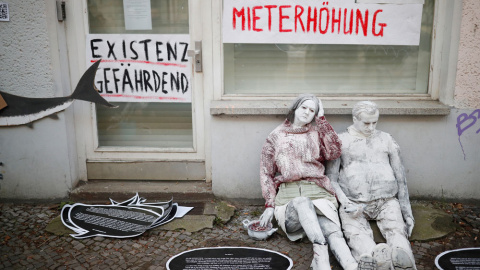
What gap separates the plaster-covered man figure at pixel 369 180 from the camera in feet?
11.8

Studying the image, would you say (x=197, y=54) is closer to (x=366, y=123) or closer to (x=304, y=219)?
(x=366, y=123)

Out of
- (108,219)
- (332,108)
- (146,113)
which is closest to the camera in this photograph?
(108,219)

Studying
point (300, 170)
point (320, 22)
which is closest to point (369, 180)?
point (300, 170)

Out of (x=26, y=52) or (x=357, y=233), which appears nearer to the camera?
(x=357, y=233)

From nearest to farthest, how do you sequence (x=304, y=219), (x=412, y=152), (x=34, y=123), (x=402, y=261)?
(x=402, y=261) → (x=304, y=219) → (x=412, y=152) → (x=34, y=123)

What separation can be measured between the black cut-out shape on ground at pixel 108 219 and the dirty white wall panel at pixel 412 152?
33.8 inches

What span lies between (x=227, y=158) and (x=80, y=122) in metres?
1.79

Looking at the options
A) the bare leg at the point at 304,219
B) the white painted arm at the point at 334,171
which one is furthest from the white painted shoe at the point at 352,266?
the white painted arm at the point at 334,171

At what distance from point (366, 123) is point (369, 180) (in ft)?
1.78

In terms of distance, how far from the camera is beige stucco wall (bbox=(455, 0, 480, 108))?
405cm

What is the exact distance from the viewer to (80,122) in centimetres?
469

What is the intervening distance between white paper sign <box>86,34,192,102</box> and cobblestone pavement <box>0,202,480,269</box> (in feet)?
5.12

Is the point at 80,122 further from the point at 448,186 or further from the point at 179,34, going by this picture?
the point at 448,186

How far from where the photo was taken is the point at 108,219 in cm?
410
